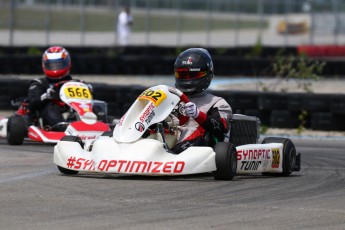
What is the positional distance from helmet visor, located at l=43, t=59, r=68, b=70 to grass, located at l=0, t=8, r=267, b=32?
17.5 metres

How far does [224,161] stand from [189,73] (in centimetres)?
118

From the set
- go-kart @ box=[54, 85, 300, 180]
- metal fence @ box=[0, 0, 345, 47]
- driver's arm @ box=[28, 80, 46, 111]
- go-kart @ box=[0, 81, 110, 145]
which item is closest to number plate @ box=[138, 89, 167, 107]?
go-kart @ box=[54, 85, 300, 180]

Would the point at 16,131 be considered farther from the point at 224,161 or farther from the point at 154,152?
the point at 224,161

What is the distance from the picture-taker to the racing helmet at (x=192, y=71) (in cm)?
966

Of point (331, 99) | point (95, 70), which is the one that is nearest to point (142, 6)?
point (95, 70)

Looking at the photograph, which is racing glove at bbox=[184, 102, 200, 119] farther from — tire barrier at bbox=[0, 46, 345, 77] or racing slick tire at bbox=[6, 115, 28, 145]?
tire barrier at bbox=[0, 46, 345, 77]

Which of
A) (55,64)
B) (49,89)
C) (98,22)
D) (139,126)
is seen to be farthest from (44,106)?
(98,22)

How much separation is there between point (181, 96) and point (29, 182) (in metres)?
1.56

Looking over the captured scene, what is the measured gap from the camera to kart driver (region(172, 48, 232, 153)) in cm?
942

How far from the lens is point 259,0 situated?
36406 mm

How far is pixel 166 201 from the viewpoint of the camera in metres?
7.54

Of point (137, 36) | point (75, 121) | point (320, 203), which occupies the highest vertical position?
point (320, 203)

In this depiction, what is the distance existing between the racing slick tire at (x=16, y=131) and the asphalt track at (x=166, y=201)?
2379mm

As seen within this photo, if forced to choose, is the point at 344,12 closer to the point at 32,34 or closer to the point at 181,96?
the point at 32,34
